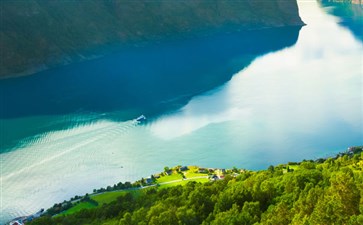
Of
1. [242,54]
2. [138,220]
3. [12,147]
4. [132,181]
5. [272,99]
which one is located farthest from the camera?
[242,54]

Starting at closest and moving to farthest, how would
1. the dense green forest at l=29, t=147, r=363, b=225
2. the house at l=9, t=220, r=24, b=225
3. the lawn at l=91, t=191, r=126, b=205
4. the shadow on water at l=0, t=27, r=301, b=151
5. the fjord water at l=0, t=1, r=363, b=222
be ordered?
the dense green forest at l=29, t=147, r=363, b=225 < the house at l=9, t=220, r=24, b=225 < the lawn at l=91, t=191, r=126, b=205 < the fjord water at l=0, t=1, r=363, b=222 < the shadow on water at l=0, t=27, r=301, b=151

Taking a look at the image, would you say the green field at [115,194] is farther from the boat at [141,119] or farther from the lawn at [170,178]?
the boat at [141,119]

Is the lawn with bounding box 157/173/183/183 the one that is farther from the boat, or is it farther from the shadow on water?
the shadow on water

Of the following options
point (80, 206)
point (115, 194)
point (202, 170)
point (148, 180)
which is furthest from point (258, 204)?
point (202, 170)

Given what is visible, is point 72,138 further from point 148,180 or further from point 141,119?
point 148,180

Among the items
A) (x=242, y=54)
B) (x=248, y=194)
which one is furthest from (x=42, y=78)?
(x=248, y=194)

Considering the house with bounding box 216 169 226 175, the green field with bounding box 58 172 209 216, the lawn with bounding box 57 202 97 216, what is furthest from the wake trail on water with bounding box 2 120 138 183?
the house with bounding box 216 169 226 175

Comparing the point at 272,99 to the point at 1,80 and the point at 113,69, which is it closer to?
the point at 113,69
